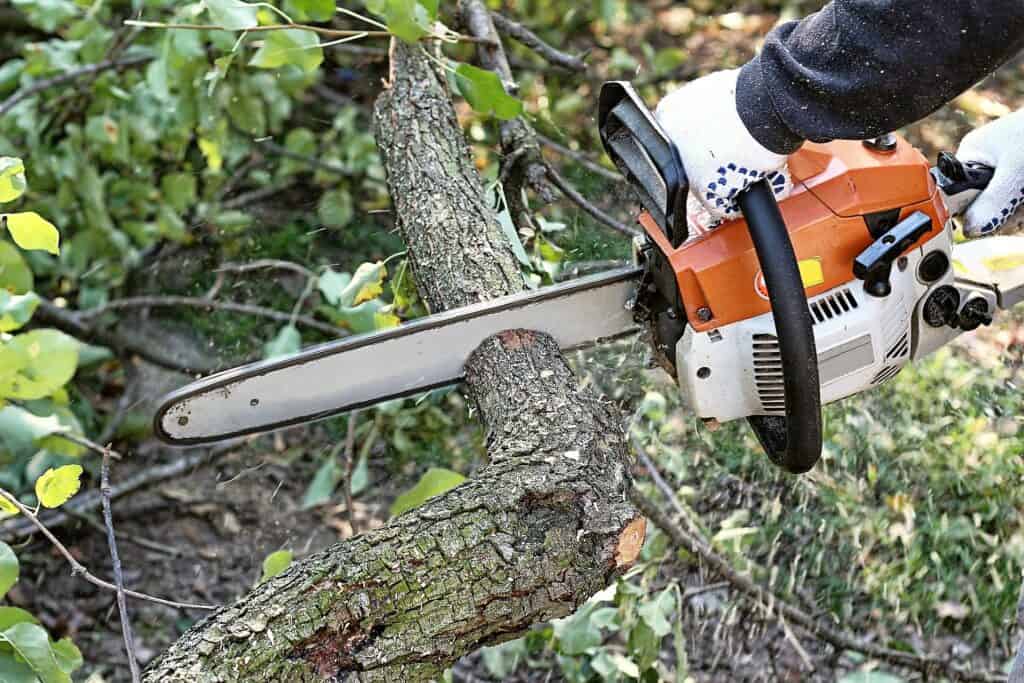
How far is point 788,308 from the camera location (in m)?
1.70

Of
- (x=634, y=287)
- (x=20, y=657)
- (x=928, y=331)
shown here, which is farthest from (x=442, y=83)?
(x=20, y=657)

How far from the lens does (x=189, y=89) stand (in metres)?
3.22

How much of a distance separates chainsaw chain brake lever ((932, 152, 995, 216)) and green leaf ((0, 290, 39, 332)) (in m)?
1.76

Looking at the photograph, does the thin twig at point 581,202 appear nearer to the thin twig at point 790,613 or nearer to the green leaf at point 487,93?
the green leaf at point 487,93

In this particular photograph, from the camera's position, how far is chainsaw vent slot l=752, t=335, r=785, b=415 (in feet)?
5.99

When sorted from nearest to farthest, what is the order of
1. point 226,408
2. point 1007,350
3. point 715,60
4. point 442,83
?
point 226,408 → point 442,83 → point 1007,350 → point 715,60

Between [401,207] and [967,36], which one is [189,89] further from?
[967,36]

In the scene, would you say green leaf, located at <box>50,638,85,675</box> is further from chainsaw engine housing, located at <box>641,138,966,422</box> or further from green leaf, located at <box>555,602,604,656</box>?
chainsaw engine housing, located at <box>641,138,966,422</box>

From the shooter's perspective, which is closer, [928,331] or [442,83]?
[928,331]

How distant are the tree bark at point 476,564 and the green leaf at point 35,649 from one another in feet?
0.93

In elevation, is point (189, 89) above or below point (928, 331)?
above

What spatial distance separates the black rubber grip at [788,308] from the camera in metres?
1.69

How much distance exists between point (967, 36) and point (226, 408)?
1.32 m

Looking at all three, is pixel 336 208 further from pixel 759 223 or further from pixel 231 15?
pixel 759 223
